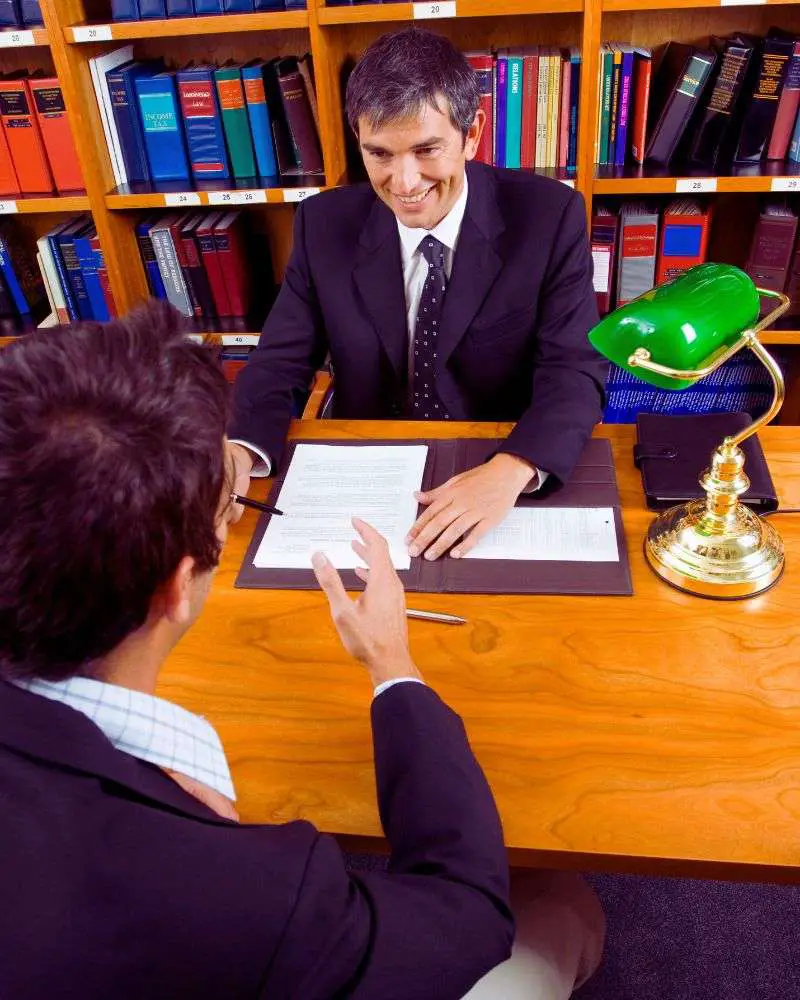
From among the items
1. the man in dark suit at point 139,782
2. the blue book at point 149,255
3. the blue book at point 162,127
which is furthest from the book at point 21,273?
the man in dark suit at point 139,782

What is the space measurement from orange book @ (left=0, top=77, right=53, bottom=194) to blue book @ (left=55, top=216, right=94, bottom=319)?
0.13 metres

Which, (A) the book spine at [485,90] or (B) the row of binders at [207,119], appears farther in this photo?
(B) the row of binders at [207,119]

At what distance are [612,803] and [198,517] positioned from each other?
509 mm

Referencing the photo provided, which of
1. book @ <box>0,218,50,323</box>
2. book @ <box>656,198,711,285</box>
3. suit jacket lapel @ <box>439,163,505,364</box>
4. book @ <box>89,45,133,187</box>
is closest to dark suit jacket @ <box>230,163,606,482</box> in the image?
suit jacket lapel @ <box>439,163,505,364</box>

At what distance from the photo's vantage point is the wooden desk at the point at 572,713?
2.80ft

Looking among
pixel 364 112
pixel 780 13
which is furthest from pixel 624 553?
pixel 780 13

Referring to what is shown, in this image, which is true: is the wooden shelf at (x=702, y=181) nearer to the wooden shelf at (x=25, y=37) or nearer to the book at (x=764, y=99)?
the book at (x=764, y=99)

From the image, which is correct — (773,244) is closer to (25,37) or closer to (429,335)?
(429,335)

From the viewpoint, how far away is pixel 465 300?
5.54 ft

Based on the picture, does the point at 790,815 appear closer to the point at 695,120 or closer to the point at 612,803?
the point at 612,803

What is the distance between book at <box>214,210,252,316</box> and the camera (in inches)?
101

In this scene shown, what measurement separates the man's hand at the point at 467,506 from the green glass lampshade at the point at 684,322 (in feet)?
0.89

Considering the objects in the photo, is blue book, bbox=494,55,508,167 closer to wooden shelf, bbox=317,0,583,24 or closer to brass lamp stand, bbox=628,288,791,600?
wooden shelf, bbox=317,0,583,24

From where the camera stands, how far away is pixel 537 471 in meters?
1.30
